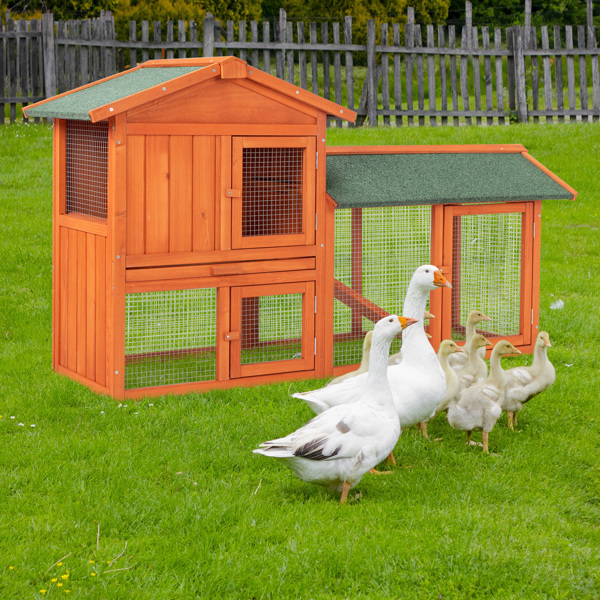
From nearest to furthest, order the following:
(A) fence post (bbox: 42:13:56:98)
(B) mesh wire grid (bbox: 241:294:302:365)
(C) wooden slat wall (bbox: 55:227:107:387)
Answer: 1. (C) wooden slat wall (bbox: 55:227:107:387)
2. (B) mesh wire grid (bbox: 241:294:302:365)
3. (A) fence post (bbox: 42:13:56:98)

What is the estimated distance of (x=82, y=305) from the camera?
22.6ft

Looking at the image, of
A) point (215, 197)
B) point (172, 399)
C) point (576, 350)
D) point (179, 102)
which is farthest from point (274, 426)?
point (576, 350)

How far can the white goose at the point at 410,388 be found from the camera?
18.0 ft

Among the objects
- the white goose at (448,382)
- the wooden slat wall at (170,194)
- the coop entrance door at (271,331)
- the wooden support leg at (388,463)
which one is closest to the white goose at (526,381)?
the white goose at (448,382)

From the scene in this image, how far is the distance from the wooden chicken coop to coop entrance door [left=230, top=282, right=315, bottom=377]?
1 centimetres

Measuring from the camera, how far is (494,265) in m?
8.48

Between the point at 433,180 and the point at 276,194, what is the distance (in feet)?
4.35

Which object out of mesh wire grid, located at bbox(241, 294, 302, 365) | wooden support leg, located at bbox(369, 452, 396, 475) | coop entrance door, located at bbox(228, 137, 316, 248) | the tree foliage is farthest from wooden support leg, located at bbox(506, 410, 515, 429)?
the tree foliage

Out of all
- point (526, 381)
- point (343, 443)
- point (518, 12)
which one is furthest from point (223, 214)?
point (518, 12)

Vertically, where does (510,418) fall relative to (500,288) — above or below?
below

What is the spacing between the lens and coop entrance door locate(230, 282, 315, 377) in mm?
6949

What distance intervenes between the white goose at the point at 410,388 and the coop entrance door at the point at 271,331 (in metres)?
1.49

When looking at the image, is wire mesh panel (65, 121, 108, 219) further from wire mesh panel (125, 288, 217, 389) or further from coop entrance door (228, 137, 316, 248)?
coop entrance door (228, 137, 316, 248)

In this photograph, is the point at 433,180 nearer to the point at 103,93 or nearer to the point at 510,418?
the point at 510,418
